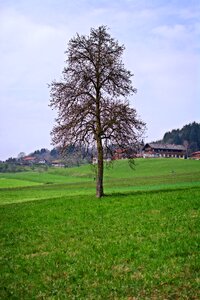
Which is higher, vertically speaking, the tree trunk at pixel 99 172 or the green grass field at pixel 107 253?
the tree trunk at pixel 99 172

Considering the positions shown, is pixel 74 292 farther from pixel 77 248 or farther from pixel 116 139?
pixel 116 139

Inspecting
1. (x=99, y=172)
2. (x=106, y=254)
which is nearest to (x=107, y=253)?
(x=106, y=254)

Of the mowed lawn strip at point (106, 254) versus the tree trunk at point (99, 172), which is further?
the tree trunk at point (99, 172)

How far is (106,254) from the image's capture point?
14.6 meters

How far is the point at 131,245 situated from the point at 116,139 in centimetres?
2064

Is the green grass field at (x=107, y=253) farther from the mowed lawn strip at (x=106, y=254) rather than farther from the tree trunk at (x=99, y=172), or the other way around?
the tree trunk at (x=99, y=172)

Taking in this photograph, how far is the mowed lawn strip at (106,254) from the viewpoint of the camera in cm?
1098

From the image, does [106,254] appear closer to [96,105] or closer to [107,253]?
[107,253]

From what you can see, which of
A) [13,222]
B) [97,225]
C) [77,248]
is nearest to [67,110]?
[13,222]

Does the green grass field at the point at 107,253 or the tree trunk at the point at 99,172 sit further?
the tree trunk at the point at 99,172

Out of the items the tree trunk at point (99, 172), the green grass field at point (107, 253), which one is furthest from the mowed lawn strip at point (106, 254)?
the tree trunk at point (99, 172)

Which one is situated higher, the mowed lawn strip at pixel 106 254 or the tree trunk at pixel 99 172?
→ the tree trunk at pixel 99 172

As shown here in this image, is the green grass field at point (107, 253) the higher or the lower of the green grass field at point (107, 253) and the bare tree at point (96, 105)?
the lower

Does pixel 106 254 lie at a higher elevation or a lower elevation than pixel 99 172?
lower
